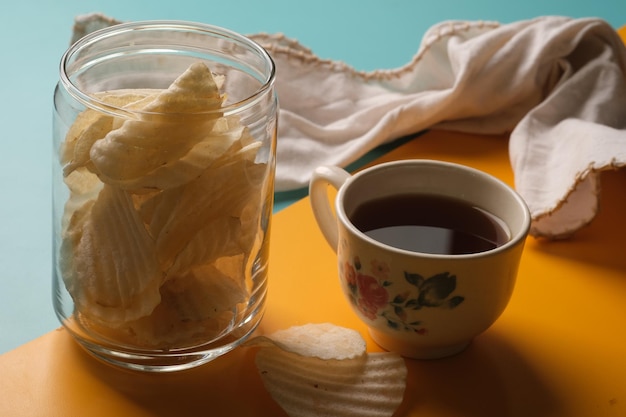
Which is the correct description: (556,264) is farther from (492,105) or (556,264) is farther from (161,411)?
(161,411)

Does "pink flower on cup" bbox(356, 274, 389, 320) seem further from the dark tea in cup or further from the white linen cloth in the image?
the white linen cloth

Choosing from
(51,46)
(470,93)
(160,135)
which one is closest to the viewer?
(160,135)

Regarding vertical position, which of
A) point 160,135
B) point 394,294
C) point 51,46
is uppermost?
point 160,135

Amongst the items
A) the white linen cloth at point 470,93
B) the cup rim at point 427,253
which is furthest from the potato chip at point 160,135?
the white linen cloth at point 470,93

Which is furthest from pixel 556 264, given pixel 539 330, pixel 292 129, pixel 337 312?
pixel 292 129

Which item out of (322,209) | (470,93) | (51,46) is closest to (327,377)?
(322,209)

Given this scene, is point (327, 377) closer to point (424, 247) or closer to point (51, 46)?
point (424, 247)

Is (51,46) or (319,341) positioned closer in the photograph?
(319,341)
